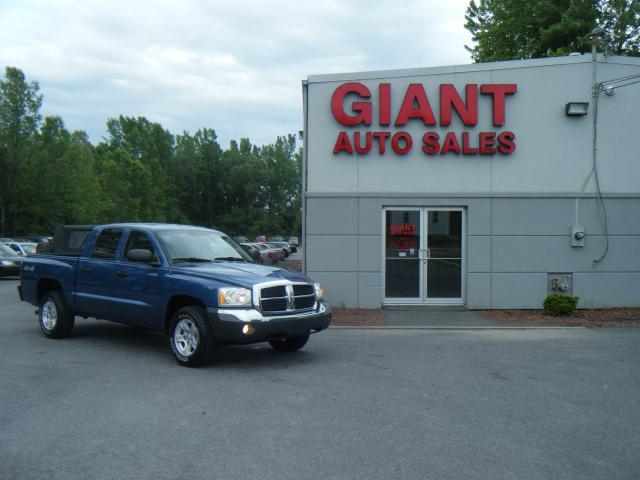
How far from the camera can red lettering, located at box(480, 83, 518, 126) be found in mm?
14734

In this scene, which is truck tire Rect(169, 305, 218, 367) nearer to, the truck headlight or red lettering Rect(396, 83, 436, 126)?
the truck headlight

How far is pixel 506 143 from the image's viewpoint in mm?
14711

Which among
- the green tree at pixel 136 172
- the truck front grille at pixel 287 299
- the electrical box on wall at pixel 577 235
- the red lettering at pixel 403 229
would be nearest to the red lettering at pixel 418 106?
the red lettering at pixel 403 229

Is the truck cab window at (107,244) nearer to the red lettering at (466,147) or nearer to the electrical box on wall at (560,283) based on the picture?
the red lettering at (466,147)

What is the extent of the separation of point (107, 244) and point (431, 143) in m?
7.95

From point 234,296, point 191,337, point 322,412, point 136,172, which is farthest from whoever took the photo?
point 136,172

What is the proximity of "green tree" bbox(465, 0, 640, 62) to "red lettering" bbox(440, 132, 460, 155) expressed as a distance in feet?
51.0

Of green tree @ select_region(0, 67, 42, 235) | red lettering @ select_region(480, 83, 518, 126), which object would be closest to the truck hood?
red lettering @ select_region(480, 83, 518, 126)

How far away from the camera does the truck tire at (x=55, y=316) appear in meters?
10.2

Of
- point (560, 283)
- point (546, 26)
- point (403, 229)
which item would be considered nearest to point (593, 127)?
point (560, 283)

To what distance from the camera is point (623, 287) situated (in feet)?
48.4

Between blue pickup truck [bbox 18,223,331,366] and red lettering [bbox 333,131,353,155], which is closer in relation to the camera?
blue pickup truck [bbox 18,223,331,366]

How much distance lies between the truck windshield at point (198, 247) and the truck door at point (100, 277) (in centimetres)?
92

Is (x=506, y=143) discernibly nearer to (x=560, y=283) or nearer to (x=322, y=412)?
(x=560, y=283)
